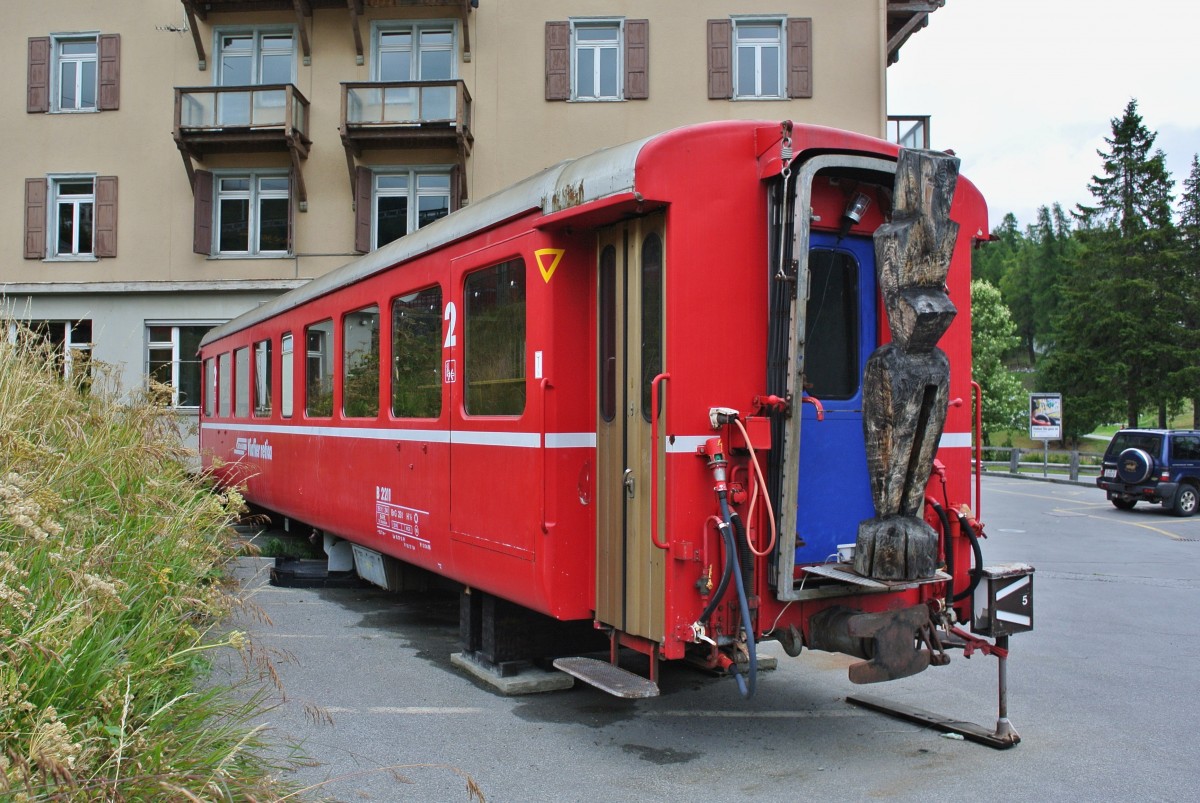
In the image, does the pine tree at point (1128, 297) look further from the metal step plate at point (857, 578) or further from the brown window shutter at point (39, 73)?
the metal step plate at point (857, 578)

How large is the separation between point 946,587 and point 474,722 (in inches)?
106

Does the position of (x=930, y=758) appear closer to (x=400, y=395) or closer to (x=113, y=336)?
(x=400, y=395)

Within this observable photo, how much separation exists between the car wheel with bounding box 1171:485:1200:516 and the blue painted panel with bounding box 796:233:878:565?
18258mm

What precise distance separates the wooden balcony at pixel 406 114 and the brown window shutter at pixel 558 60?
5.88 feet

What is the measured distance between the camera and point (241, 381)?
13531 millimetres

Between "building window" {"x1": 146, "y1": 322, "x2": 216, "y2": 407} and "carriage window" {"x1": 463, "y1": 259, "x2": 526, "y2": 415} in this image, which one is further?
"building window" {"x1": 146, "y1": 322, "x2": 216, "y2": 407}

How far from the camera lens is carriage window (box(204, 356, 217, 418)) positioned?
50.6 ft

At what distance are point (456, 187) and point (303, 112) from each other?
143 inches

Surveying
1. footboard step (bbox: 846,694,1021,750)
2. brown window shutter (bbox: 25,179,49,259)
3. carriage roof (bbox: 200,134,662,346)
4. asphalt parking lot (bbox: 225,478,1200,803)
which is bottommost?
asphalt parking lot (bbox: 225,478,1200,803)

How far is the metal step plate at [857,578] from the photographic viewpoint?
4.86m

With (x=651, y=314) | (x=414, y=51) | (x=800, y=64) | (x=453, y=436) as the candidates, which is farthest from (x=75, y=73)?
(x=651, y=314)

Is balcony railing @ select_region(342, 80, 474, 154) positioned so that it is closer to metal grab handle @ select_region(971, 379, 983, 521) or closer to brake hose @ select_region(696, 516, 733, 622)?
metal grab handle @ select_region(971, 379, 983, 521)

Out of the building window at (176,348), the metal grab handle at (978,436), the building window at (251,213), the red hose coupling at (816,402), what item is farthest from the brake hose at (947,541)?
the building window at (176,348)

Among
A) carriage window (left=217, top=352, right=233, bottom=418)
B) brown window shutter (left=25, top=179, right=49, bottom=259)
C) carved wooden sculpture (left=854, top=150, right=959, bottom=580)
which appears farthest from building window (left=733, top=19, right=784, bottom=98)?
carved wooden sculpture (left=854, top=150, right=959, bottom=580)
